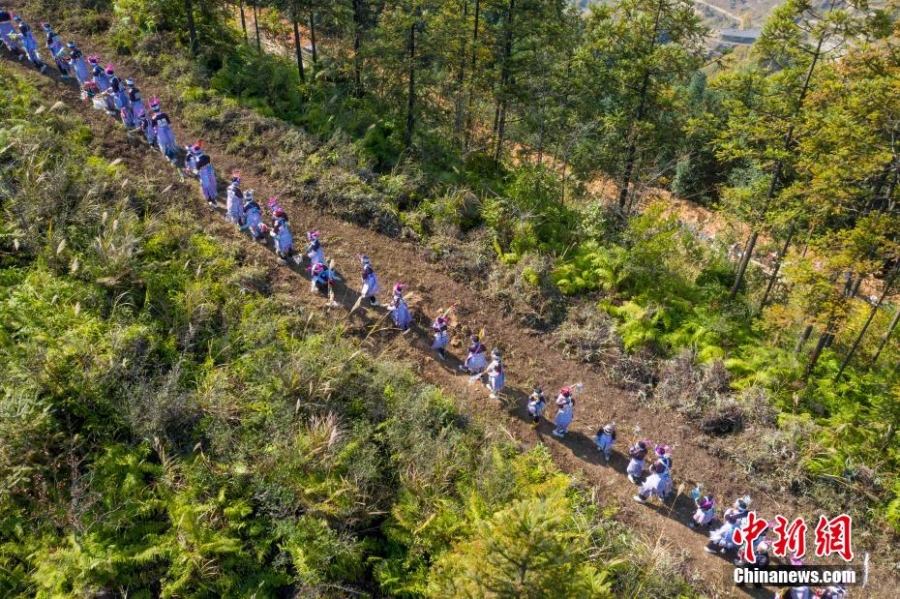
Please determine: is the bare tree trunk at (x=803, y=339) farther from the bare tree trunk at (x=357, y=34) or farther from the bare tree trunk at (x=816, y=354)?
the bare tree trunk at (x=357, y=34)

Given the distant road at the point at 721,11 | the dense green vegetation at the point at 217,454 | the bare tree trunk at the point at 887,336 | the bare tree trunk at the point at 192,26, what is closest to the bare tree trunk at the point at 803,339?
the bare tree trunk at the point at 887,336

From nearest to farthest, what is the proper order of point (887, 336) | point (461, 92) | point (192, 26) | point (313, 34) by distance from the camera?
point (887, 336), point (461, 92), point (192, 26), point (313, 34)

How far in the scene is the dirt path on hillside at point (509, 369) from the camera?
11664 mm

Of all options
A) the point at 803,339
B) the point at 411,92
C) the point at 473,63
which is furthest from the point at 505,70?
the point at 803,339

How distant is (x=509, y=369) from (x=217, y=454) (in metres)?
7.46

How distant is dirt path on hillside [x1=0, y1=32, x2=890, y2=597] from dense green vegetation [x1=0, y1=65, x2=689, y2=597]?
3.65 ft

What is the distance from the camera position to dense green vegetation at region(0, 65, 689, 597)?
7480 mm

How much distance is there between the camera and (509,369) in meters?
Result: 14.1

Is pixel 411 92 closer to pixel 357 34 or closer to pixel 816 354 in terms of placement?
pixel 357 34

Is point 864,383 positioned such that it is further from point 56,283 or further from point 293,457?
point 56,283

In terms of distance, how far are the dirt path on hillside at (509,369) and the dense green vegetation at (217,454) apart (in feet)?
3.65

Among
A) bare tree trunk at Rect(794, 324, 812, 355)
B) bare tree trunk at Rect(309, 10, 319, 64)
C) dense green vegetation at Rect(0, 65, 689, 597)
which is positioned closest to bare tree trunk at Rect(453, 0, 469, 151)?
bare tree trunk at Rect(309, 10, 319, 64)

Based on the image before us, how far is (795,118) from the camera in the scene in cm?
1489

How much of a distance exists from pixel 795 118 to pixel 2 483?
19272mm
